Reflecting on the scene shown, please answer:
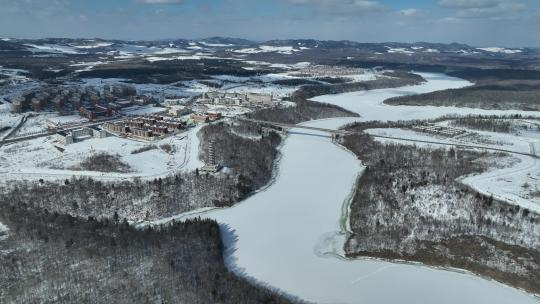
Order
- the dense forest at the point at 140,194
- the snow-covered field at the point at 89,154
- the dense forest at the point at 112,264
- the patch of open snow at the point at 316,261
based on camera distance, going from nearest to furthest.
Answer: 1. the dense forest at the point at 112,264
2. the patch of open snow at the point at 316,261
3. the dense forest at the point at 140,194
4. the snow-covered field at the point at 89,154

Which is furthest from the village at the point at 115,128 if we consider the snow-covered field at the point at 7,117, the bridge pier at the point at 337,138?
the bridge pier at the point at 337,138

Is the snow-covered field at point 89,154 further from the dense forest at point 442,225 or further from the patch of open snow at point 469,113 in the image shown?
the patch of open snow at point 469,113

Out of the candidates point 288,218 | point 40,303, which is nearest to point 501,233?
point 288,218

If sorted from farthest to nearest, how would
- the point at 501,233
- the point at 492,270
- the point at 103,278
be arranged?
1. the point at 501,233
2. the point at 492,270
3. the point at 103,278

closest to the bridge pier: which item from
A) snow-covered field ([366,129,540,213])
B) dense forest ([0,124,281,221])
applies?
snow-covered field ([366,129,540,213])

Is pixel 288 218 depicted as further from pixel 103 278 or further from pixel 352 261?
pixel 103 278

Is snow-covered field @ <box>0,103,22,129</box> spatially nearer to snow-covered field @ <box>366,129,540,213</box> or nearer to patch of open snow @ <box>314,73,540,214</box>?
snow-covered field @ <box>366,129,540,213</box>
